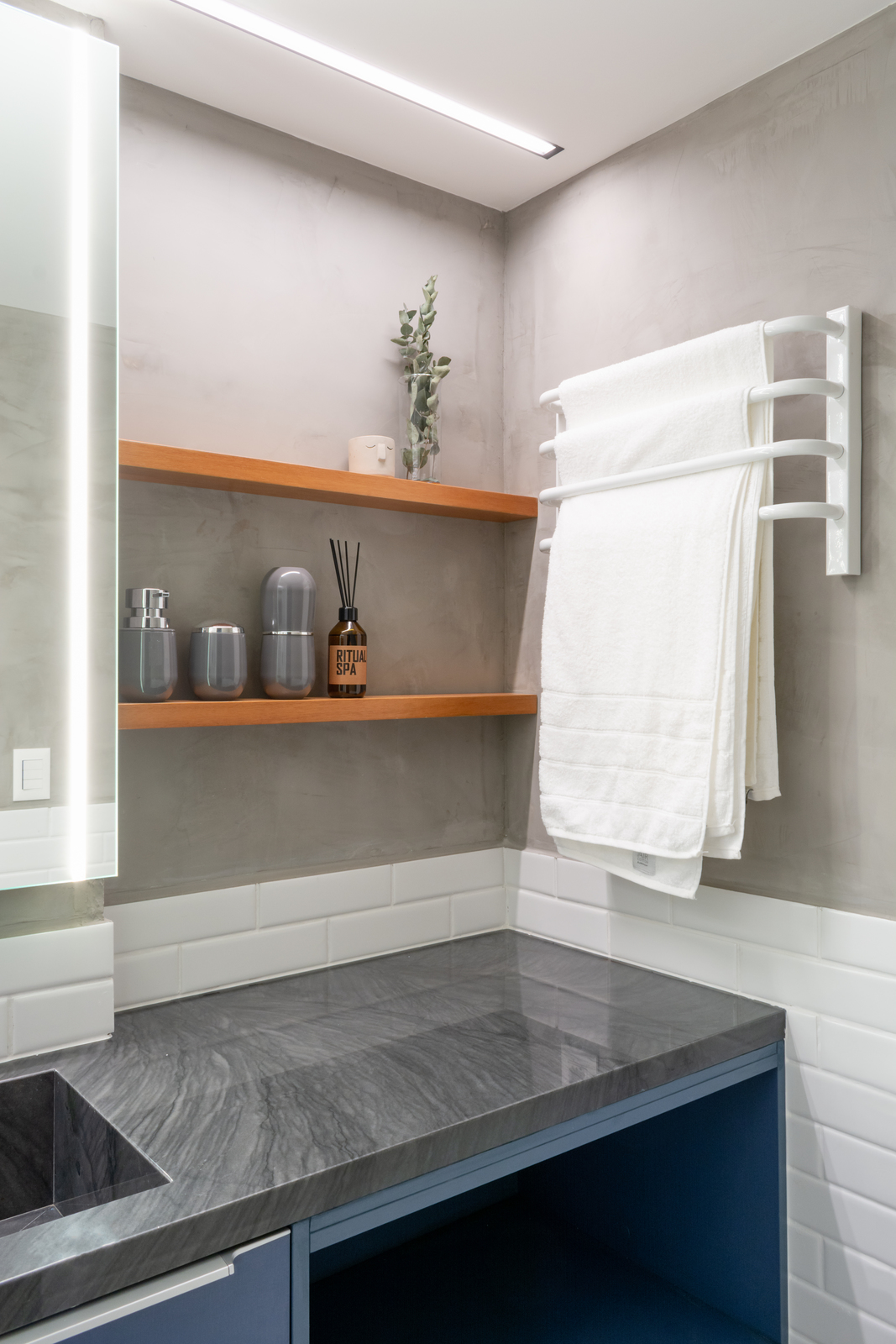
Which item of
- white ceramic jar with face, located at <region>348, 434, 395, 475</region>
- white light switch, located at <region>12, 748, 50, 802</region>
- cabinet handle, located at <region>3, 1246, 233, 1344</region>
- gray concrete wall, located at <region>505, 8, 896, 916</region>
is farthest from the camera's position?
white ceramic jar with face, located at <region>348, 434, 395, 475</region>

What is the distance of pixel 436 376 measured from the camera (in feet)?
5.60

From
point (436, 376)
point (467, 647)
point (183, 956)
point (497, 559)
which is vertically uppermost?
point (436, 376)

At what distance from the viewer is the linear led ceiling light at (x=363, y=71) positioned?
1.30 m

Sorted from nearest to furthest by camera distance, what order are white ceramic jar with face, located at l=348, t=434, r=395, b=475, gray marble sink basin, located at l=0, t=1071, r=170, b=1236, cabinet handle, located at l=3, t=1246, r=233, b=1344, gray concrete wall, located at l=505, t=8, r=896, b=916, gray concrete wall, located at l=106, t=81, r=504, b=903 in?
cabinet handle, located at l=3, t=1246, r=233, b=1344
gray marble sink basin, located at l=0, t=1071, r=170, b=1236
gray concrete wall, located at l=505, t=8, r=896, b=916
gray concrete wall, located at l=106, t=81, r=504, b=903
white ceramic jar with face, located at l=348, t=434, r=395, b=475

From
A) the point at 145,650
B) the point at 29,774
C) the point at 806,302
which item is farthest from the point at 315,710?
the point at 806,302

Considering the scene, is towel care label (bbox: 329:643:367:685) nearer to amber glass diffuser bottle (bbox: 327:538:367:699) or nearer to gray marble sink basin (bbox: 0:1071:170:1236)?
amber glass diffuser bottle (bbox: 327:538:367:699)

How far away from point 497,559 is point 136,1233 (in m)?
1.37

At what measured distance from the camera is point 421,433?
5.57ft

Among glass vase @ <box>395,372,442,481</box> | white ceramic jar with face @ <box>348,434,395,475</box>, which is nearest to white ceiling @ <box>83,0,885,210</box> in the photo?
glass vase @ <box>395,372,442,481</box>

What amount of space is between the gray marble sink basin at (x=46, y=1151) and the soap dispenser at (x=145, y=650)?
51 centimetres

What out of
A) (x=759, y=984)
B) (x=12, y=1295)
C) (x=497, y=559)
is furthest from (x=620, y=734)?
(x=12, y=1295)

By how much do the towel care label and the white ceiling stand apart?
89 cm

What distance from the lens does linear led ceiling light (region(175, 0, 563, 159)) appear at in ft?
4.26

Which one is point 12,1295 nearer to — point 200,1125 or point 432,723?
point 200,1125
